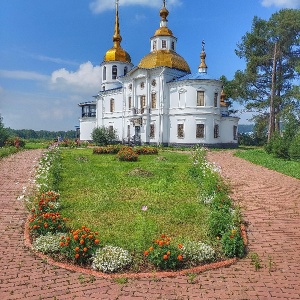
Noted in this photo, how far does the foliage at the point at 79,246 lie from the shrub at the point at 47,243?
0.30 m

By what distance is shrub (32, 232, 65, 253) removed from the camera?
21.9 ft

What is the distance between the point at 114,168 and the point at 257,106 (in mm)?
30588

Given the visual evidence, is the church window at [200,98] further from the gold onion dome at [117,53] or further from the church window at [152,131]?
the gold onion dome at [117,53]

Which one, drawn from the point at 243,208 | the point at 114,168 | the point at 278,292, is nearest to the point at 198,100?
the point at 114,168

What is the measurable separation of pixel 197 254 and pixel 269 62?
1625 inches

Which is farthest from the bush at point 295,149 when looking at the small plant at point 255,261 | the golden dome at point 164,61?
the golden dome at point 164,61

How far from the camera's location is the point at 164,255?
19.4ft

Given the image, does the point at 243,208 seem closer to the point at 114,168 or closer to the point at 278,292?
the point at 278,292

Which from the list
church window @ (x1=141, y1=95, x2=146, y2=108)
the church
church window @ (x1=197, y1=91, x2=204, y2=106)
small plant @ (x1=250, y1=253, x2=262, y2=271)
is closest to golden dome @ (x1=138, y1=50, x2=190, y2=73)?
the church

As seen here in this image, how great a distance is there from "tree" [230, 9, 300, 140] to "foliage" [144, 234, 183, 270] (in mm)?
36828

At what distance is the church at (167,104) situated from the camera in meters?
35.7

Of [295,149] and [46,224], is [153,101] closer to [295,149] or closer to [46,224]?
[295,149]

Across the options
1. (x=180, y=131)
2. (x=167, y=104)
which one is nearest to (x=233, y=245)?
(x=180, y=131)

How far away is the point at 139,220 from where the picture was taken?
8.62 meters
